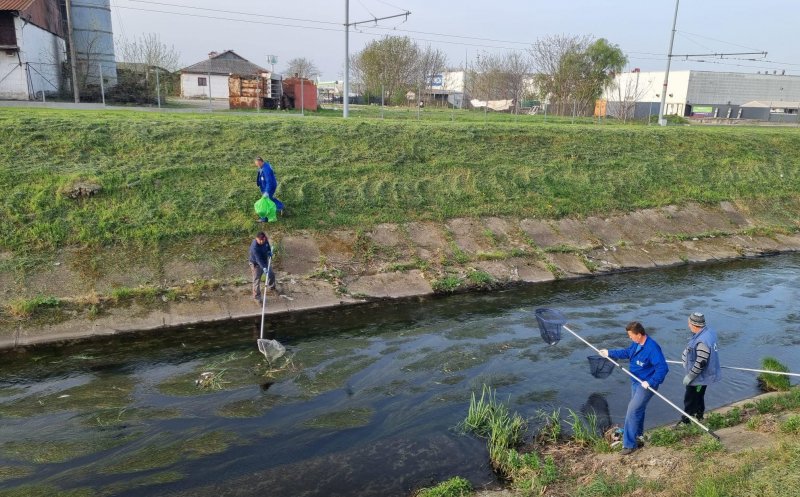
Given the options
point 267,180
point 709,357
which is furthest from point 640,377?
point 267,180

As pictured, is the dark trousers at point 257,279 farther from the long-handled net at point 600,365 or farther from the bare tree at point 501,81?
the bare tree at point 501,81

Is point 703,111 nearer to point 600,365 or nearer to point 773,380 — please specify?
point 773,380

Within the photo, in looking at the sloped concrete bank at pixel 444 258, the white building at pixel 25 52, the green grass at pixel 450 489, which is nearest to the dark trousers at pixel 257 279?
the sloped concrete bank at pixel 444 258

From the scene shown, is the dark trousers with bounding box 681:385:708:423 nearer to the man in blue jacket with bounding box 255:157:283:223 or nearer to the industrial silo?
the man in blue jacket with bounding box 255:157:283:223

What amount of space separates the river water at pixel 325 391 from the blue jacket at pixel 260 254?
4.69ft

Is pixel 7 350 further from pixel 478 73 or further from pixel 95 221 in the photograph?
pixel 478 73

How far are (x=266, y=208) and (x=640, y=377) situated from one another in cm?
1130

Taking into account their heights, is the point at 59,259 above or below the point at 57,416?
above

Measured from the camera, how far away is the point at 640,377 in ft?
26.5

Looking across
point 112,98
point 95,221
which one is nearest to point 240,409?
point 95,221

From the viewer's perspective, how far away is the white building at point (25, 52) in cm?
3397

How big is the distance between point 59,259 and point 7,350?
3018 millimetres

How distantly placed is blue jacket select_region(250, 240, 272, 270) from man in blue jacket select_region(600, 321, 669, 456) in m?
8.56

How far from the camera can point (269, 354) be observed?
11.2m
